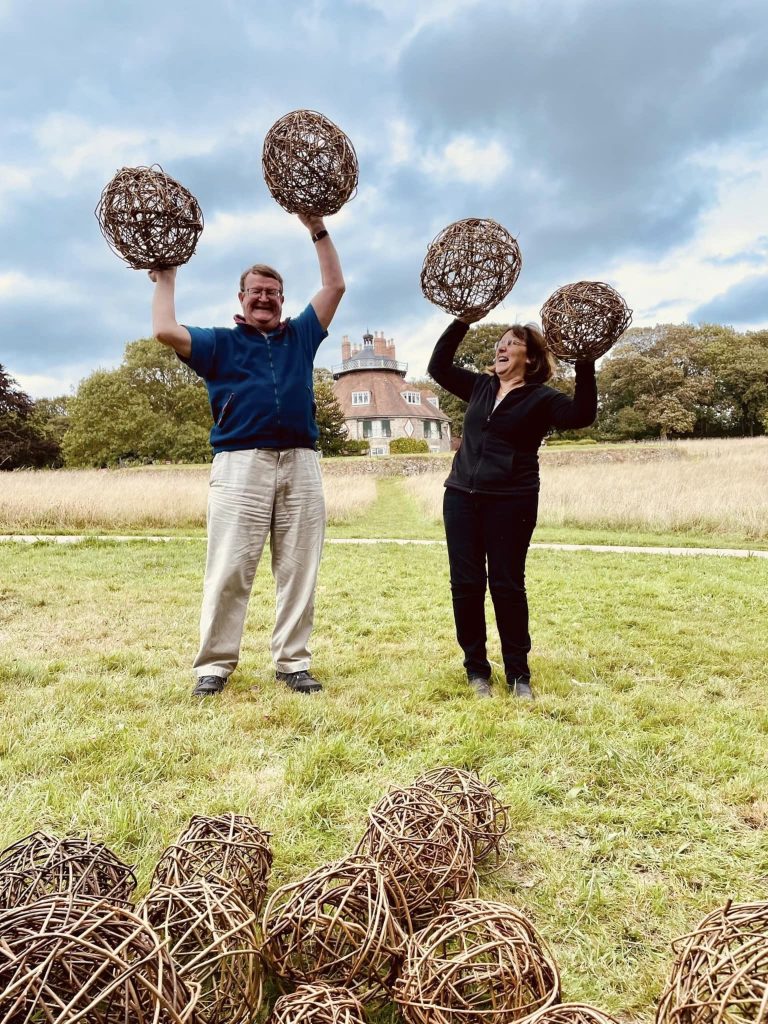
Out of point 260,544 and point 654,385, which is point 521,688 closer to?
point 260,544

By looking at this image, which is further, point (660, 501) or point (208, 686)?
point (660, 501)

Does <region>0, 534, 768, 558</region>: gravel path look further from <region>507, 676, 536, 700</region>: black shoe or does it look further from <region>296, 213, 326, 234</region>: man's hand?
<region>296, 213, 326, 234</region>: man's hand

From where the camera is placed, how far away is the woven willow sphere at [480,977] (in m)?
1.26

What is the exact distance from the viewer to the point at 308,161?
10.6ft

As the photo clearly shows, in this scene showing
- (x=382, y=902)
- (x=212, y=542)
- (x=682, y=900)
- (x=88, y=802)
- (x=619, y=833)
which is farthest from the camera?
(x=212, y=542)

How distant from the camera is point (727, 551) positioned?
841cm

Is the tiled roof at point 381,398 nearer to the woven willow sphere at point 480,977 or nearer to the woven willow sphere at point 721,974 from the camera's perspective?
the woven willow sphere at point 480,977

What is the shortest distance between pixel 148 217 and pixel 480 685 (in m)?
2.95

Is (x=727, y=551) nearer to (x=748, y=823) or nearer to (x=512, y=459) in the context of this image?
(x=512, y=459)

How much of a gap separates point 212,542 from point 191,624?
1736 mm

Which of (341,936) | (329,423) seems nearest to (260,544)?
(341,936)

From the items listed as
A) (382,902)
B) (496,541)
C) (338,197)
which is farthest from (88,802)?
(338,197)

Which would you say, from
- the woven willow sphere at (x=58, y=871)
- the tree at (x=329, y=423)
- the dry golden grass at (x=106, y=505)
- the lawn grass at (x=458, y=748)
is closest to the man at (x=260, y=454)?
the lawn grass at (x=458, y=748)

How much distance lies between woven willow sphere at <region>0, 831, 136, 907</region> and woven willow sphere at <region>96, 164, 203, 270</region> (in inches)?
105
